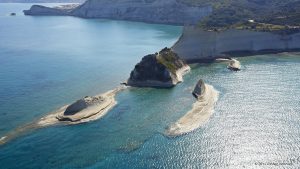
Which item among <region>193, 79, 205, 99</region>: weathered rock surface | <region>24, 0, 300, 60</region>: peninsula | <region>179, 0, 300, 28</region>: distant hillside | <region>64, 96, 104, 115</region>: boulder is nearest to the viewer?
<region>64, 96, 104, 115</region>: boulder

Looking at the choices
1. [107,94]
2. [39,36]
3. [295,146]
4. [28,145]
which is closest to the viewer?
[295,146]

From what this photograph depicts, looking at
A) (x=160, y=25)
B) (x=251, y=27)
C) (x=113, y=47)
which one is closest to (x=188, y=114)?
(x=251, y=27)

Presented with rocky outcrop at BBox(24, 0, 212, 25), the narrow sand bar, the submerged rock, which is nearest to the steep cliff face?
the submerged rock

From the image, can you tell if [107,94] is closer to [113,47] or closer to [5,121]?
[5,121]

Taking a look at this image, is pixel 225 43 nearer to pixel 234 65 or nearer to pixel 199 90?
pixel 234 65

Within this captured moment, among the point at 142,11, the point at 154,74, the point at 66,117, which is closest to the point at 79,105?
the point at 66,117

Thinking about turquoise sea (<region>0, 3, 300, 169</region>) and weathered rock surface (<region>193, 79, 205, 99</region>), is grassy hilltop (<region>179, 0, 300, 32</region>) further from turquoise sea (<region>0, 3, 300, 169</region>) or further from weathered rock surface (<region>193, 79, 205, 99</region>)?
weathered rock surface (<region>193, 79, 205, 99</region>)

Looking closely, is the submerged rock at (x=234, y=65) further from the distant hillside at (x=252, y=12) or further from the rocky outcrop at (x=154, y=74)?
the distant hillside at (x=252, y=12)
